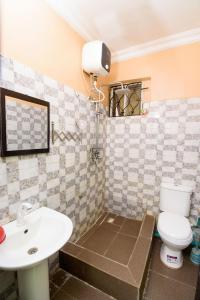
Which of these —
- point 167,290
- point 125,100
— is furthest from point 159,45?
point 167,290

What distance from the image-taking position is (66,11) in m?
1.48

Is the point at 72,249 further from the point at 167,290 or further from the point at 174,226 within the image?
the point at 174,226

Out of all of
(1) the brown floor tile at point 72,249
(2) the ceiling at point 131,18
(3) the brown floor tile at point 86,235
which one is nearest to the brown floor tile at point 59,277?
(1) the brown floor tile at point 72,249

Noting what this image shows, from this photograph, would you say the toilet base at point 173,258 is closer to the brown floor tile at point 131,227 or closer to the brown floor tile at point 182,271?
the brown floor tile at point 182,271

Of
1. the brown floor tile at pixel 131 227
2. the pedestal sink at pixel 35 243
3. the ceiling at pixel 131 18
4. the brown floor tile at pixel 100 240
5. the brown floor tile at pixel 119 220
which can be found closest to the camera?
the pedestal sink at pixel 35 243

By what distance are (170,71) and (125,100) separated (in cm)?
70

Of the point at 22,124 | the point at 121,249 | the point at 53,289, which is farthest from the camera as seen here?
→ the point at 121,249

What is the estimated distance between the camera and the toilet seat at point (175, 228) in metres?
1.48

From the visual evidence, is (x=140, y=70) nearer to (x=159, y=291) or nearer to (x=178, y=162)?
(x=178, y=162)

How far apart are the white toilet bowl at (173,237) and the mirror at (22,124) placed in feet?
4.72

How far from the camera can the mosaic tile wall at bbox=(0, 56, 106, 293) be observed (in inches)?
43.0

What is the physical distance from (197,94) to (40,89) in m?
1.72

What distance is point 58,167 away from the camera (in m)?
1.53

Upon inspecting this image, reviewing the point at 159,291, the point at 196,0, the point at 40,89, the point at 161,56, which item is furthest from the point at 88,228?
the point at 196,0
